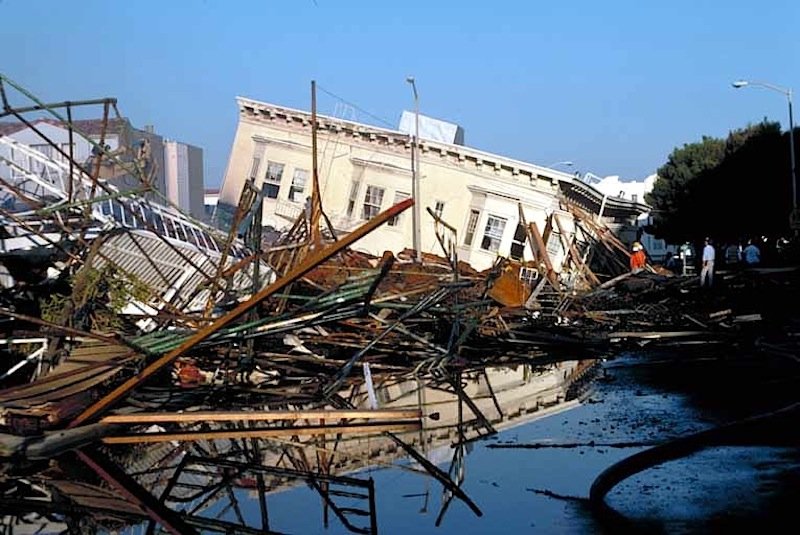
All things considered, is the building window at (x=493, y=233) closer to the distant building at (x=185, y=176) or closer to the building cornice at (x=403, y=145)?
the building cornice at (x=403, y=145)

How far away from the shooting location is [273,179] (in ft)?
145

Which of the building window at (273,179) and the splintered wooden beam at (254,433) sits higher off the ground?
the building window at (273,179)

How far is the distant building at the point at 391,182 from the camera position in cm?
4131

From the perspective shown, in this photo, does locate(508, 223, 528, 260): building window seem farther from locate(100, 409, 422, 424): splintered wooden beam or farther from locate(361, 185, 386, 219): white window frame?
locate(100, 409, 422, 424): splintered wooden beam

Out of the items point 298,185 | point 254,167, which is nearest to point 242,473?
point 298,185

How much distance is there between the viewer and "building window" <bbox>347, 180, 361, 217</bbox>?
1698 inches

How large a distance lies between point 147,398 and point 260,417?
301cm

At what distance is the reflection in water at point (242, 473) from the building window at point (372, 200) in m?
31.2

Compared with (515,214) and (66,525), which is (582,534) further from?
(515,214)

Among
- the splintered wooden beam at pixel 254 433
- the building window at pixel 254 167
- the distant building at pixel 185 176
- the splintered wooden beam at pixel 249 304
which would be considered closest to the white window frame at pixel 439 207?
the building window at pixel 254 167

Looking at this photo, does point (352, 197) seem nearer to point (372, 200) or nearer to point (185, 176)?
point (372, 200)

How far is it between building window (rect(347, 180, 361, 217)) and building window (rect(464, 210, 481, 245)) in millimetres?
5304

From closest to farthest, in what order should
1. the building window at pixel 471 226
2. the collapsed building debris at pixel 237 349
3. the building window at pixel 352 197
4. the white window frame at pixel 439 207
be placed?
the collapsed building debris at pixel 237 349 → the building window at pixel 471 226 → the white window frame at pixel 439 207 → the building window at pixel 352 197

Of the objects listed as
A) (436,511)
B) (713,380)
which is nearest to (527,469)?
(436,511)
